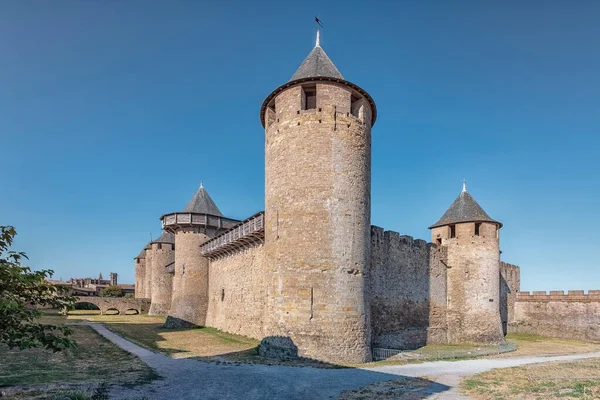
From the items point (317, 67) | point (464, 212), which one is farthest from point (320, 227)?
point (464, 212)

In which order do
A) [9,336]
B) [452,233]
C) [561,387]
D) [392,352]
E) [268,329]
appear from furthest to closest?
[452,233] < [392,352] < [268,329] < [561,387] < [9,336]

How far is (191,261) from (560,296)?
→ 25095 mm

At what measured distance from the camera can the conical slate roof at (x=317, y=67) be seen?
16.2 metres

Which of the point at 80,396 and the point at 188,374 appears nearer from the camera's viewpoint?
the point at 80,396

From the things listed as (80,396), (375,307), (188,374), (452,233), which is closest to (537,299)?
(452,233)

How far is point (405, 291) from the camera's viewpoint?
20.7m

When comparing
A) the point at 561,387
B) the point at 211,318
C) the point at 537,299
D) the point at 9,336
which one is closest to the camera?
the point at 9,336

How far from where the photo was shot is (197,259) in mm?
28516

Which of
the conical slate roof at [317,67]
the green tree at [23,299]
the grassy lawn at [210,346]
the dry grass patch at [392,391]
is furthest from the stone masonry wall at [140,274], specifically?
the green tree at [23,299]

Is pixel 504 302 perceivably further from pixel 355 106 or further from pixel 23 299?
pixel 23 299

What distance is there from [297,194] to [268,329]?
5.03 metres

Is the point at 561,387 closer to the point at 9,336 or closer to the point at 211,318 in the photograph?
the point at 9,336

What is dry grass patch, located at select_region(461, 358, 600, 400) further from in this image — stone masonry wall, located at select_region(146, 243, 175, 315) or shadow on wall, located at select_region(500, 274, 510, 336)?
stone masonry wall, located at select_region(146, 243, 175, 315)

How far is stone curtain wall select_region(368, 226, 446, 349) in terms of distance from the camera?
748 inches
